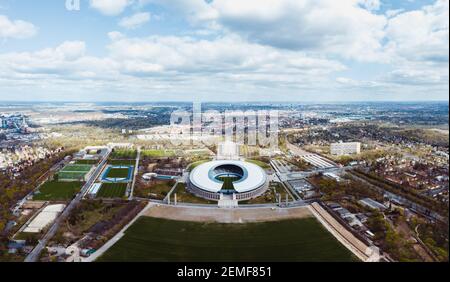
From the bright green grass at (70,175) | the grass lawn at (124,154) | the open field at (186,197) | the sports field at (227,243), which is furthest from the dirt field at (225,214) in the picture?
the grass lawn at (124,154)

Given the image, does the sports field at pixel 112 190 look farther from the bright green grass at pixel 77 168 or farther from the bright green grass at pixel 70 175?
the bright green grass at pixel 77 168

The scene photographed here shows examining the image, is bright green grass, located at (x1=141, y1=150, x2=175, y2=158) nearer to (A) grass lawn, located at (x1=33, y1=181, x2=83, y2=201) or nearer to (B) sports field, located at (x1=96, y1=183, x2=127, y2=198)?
(B) sports field, located at (x1=96, y1=183, x2=127, y2=198)

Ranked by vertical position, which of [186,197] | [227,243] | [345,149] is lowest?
[227,243]

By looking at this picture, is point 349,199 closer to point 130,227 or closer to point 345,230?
point 345,230

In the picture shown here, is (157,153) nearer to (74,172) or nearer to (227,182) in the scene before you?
(74,172)

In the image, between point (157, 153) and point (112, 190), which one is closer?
point (112, 190)

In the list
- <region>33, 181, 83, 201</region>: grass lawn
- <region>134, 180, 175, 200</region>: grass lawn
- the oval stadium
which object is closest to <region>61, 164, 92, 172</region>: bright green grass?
<region>33, 181, 83, 201</region>: grass lawn

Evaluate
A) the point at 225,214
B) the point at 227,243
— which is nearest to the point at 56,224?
the point at 225,214
